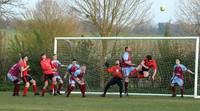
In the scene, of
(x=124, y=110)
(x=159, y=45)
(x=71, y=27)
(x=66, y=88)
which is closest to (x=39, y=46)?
(x=71, y=27)

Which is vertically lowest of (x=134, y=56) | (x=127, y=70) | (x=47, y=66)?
(x=127, y=70)

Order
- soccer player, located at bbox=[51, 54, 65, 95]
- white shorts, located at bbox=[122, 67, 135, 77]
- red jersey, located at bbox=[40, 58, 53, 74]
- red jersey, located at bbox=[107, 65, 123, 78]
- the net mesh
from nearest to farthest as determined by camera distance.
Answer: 1. red jersey, located at bbox=[107, 65, 123, 78]
2. red jersey, located at bbox=[40, 58, 53, 74]
3. white shorts, located at bbox=[122, 67, 135, 77]
4. soccer player, located at bbox=[51, 54, 65, 95]
5. the net mesh

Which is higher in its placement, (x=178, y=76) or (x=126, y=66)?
(x=126, y=66)

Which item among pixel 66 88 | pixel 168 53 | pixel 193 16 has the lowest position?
pixel 66 88

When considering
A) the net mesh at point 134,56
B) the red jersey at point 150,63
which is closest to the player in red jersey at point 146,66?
the red jersey at point 150,63

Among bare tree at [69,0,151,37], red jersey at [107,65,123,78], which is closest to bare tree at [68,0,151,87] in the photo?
bare tree at [69,0,151,37]

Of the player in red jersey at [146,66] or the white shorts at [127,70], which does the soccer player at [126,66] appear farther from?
the player in red jersey at [146,66]

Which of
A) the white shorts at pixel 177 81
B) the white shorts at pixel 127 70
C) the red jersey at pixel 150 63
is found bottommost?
the white shorts at pixel 177 81

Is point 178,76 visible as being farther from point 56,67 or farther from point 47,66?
point 47,66

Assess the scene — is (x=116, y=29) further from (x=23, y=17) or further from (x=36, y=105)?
(x=36, y=105)

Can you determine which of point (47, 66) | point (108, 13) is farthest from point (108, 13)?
point (47, 66)

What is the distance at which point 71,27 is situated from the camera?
120 feet

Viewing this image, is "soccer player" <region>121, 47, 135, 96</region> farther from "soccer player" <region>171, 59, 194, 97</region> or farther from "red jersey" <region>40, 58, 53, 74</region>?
"red jersey" <region>40, 58, 53, 74</region>

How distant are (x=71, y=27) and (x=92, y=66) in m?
11.4
